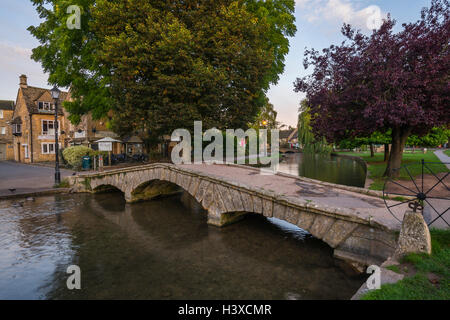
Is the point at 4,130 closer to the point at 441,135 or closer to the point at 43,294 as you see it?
the point at 43,294

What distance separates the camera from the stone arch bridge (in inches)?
221

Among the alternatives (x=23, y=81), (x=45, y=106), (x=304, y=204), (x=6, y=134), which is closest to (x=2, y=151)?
(x=6, y=134)

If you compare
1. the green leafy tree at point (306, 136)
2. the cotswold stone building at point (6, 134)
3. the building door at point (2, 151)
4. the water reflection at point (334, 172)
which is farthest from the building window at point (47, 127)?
the green leafy tree at point (306, 136)

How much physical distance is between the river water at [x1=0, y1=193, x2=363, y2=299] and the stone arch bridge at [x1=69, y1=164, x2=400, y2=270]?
687 mm

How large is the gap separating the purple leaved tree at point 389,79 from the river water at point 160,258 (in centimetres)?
695

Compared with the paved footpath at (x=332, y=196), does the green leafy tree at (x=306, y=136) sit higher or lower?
higher

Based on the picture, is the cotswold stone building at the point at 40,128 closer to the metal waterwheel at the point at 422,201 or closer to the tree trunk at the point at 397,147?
the tree trunk at the point at 397,147

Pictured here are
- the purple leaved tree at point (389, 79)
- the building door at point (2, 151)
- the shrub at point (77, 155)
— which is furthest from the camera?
the building door at point (2, 151)

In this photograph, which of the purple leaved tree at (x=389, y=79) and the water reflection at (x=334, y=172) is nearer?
the purple leaved tree at (x=389, y=79)

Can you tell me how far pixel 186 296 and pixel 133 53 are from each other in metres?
13.7

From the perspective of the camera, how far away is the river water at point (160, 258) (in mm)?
5445

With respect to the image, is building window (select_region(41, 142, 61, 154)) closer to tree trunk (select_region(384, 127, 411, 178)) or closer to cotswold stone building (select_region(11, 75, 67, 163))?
cotswold stone building (select_region(11, 75, 67, 163))
